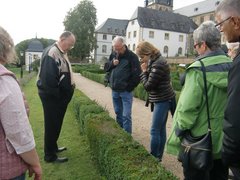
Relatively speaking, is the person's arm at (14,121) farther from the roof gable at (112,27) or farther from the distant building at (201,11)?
the roof gable at (112,27)

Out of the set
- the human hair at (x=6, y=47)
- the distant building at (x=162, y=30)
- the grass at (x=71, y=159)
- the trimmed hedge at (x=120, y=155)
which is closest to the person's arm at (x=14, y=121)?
the human hair at (x=6, y=47)

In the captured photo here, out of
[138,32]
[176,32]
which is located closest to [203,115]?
[138,32]

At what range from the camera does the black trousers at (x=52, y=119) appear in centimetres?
461

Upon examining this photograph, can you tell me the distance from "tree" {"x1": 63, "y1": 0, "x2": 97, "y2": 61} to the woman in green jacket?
52.4 m

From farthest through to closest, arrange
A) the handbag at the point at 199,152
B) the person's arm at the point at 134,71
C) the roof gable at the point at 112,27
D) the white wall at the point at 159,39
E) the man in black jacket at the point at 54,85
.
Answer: the roof gable at the point at 112,27, the white wall at the point at 159,39, the person's arm at the point at 134,71, the man in black jacket at the point at 54,85, the handbag at the point at 199,152

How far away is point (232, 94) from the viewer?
178cm

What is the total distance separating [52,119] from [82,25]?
168ft

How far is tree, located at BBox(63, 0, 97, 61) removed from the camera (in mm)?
54156

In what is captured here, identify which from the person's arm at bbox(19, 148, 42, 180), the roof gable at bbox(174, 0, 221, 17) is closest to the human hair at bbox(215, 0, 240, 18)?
the person's arm at bbox(19, 148, 42, 180)

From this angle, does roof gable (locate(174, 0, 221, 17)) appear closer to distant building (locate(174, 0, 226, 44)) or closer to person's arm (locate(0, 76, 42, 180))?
distant building (locate(174, 0, 226, 44))

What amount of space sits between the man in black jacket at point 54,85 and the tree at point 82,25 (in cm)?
5036

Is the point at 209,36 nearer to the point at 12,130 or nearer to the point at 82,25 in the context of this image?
the point at 12,130

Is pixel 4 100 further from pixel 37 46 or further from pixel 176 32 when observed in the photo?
pixel 37 46

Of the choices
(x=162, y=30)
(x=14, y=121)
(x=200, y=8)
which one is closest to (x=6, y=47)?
(x=14, y=121)
